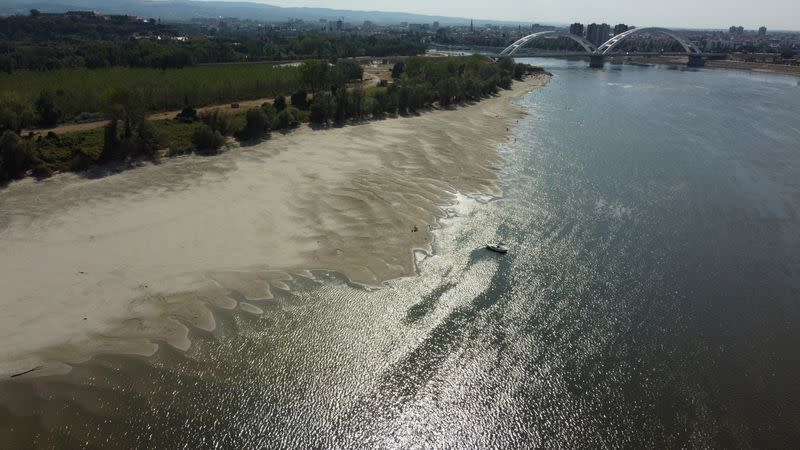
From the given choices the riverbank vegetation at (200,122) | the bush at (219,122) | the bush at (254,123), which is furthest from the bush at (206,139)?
the bush at (254,123)

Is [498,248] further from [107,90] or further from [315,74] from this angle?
[315,74]

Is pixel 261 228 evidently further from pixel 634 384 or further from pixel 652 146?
pixel 652 146

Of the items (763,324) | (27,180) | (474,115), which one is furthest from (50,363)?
(474,115)

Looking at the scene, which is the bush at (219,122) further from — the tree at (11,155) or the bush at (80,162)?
the tree at (11,155)

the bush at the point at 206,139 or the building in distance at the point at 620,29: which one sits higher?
the building in distance at the point at 620,29

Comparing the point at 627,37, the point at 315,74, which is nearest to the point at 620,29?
the point at 627,37

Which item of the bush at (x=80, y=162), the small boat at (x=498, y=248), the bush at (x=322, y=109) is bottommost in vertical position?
the small boat at (x=498, y=248)

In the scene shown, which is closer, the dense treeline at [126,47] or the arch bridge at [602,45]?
the dense treeline at [126,47]
